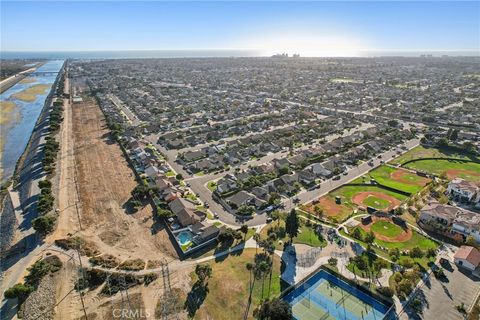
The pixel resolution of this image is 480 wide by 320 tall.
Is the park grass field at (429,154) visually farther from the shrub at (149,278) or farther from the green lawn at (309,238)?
the shrub at (149,278)

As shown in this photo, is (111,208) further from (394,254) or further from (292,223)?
(394,254)

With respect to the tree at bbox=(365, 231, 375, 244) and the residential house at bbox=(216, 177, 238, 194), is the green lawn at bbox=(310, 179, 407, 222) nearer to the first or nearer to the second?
the tree at bbox=(365, 231, 375, 244)

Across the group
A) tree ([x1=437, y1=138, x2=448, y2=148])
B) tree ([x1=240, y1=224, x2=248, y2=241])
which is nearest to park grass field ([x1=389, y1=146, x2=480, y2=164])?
tree ([x1=437, y1=138, x2=448, y2=148])

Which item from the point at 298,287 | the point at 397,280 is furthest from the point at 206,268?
the point at 397,280

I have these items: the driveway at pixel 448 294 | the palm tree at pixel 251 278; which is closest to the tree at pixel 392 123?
the driveway at pixel 448 294

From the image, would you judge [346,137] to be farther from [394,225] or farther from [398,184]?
[394,225]

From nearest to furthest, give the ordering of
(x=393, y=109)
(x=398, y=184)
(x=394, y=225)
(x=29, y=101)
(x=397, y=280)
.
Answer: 1. (x=397, y=280)
2. (x=394, y=225)
3. (x=398, y=184)
4. (x=393, y=109)
5. (x=29, y=101)
